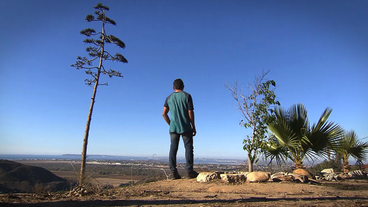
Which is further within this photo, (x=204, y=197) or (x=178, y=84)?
(x=178, y=84)

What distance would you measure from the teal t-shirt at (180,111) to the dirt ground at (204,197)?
41.4 inches

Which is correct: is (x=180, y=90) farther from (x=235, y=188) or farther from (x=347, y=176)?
(x=347, y=176)

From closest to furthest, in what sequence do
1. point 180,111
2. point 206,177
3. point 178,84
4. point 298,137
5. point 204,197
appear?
point 204,197 < point 206,177 < point 180,111 < point 178,84 < point 298,137

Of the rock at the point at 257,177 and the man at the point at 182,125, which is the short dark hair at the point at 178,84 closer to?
the man at the point at 182,125

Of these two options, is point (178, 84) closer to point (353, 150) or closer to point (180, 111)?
point (180, 111)

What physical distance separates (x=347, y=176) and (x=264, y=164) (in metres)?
3.30

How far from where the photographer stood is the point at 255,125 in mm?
6543

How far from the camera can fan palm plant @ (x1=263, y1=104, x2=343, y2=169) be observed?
645 centimetres

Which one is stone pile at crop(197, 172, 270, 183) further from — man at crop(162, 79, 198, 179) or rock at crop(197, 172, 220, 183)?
man at crop(162, 79, 198, 179)

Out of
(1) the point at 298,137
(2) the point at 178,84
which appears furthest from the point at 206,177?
(1) the point at 298,137

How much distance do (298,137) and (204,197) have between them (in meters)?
4.72

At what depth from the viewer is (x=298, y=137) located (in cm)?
654

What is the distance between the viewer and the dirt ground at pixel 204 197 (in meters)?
2.62

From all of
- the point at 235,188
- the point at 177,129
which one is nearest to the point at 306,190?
the point at 235,188
